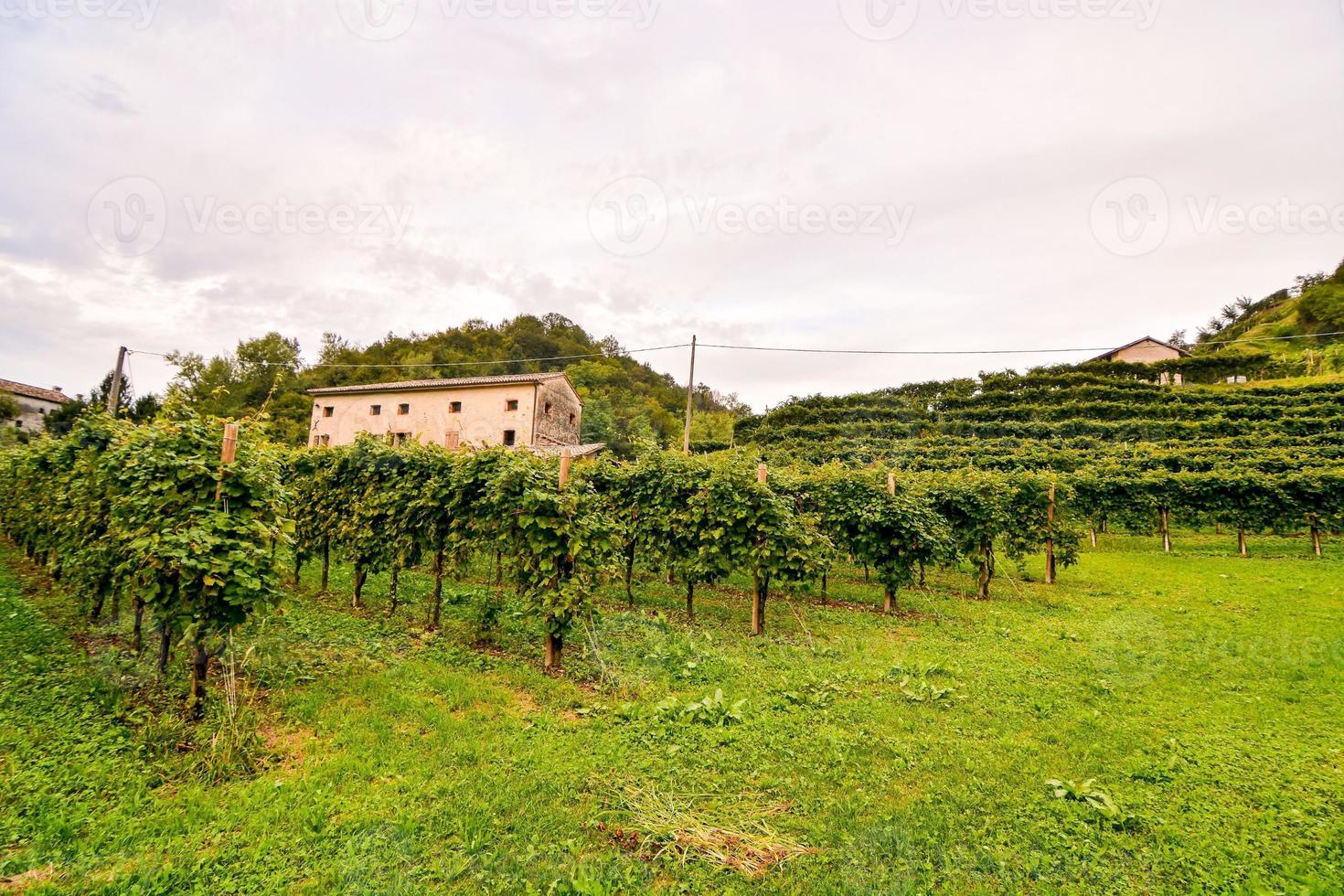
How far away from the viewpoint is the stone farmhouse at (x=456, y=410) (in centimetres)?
3472

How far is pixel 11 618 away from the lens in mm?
7000

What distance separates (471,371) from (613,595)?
58.4m

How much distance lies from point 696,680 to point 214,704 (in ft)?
15.0

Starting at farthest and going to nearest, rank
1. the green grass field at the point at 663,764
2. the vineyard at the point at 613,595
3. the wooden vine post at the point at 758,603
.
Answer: the wooden vine post at the point at 758,603 → the vineyard at the point at 613,595 → the green grass field at the point at 663,764

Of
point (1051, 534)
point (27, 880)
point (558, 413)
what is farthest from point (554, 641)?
point (558, 413)

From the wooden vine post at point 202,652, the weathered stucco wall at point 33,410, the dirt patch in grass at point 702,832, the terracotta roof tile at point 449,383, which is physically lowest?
the dirt patch in grass at point 702,832

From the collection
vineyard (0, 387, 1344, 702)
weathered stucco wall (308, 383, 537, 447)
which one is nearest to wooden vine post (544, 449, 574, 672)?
vineyard (0, 387, 1344, 702)

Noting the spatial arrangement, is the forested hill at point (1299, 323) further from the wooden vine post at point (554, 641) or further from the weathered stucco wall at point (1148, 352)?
the wooden vine post at point (554, 641)

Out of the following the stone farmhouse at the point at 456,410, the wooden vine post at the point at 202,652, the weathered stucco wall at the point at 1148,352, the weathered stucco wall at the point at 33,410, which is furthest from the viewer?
the weathered stucco wall at the point at 1148,352

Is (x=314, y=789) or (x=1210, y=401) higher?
(x=1210, y=401)

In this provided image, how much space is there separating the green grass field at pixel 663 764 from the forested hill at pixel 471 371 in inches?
1631

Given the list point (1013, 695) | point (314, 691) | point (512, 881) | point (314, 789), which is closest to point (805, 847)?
point (512, 881)

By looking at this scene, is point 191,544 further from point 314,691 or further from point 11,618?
point 11,618

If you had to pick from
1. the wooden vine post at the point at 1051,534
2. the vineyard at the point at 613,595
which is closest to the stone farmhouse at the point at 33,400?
the vineyard at the point at 613,595
